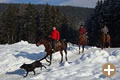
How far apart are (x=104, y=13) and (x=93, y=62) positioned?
106 ft

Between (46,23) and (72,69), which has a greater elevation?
(46,23)

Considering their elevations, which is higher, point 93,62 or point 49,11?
point 49,11

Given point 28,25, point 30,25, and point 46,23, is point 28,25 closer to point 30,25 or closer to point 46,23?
point 30,25

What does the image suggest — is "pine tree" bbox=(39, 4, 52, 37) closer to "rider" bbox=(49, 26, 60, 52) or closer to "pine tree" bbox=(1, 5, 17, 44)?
"pine tree" bbox=(1, 5, 17, 44)

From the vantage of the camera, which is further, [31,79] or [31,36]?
[31,36]

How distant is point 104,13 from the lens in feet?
140

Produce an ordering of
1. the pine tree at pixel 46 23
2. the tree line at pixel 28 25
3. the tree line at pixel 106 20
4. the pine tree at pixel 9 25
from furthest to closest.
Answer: the pine tree at pixel 46 23, the tree line at pixel 28 25, the pine tree at pixel 9 25, the tree line at pixel 106 20

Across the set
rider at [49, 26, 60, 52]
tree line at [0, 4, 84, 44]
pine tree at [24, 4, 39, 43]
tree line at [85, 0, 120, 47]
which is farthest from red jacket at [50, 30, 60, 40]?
pine tree at [24, 4, 39, 43]

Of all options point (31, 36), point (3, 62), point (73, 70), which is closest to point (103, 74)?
point (73, 70)

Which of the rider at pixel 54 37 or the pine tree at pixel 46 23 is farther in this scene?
the pine tree at pixel 46 23

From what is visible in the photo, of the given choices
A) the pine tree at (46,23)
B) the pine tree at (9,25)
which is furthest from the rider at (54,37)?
the pine tree at (9,25)

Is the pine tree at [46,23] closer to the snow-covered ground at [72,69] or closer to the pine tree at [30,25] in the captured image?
the pine tree at [30,25]

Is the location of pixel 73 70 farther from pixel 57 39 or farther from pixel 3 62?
pixel 3 62

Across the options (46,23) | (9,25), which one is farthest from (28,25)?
(9,25)
